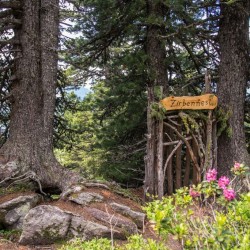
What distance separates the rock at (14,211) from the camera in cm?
550

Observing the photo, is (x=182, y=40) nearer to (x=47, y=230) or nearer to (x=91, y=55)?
(x=91, y=55)

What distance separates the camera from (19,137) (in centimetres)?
647

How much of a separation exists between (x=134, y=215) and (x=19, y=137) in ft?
8.92

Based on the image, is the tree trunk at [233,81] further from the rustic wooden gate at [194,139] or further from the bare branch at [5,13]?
the bare branch at [5,13]

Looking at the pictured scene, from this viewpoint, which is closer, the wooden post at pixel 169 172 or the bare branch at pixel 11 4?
the bare branch at pixel 11 4

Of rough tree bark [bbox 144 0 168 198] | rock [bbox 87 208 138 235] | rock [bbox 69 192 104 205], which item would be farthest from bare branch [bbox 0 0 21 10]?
rock [bbox 87 208 138 235]

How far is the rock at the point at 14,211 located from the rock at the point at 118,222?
114 cm

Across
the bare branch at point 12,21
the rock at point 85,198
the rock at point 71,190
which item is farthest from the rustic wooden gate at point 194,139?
the bare branch at point 12,21

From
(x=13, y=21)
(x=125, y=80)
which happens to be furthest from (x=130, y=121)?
(x=13, y=21)

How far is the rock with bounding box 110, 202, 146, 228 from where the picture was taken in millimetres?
5820

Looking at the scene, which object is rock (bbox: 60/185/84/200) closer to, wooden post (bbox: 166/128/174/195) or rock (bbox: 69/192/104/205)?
rock (bbox: 69/192/104/205)

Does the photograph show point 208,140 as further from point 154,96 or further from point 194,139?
point 154,96

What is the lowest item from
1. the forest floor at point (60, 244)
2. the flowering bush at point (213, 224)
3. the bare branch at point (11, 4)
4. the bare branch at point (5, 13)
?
the forest floor at point (60, 244)

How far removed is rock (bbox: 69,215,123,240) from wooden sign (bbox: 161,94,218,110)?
2.76 meters
